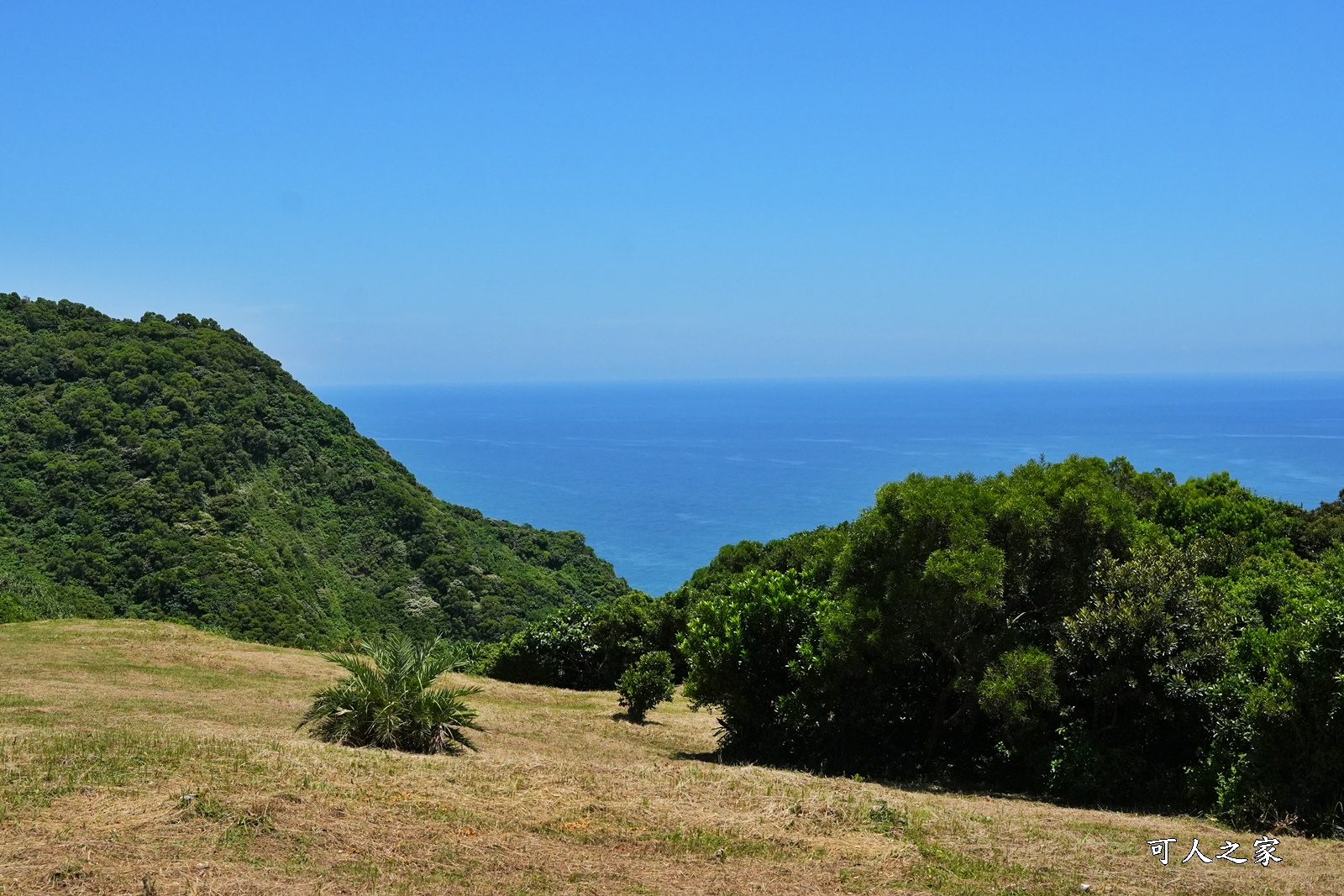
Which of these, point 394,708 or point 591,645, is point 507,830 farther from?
point 591,645

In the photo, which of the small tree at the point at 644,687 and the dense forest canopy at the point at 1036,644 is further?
the small tree at the point at 644,687

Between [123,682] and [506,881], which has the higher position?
[506,881]

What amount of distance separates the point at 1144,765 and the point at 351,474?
54736 millimetres

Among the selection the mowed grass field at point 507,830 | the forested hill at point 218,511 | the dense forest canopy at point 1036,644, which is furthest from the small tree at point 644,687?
the forested hill at point 218,511

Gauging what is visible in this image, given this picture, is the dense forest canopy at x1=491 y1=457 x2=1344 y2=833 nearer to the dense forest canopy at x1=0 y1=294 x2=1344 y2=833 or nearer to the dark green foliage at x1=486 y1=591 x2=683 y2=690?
the dense forest canopy at x1=0 y1=294 x2=1344 y2=833

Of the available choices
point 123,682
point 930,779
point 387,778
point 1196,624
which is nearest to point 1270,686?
point 1196,624

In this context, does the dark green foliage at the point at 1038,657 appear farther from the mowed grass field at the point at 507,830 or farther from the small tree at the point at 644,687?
the small tree at the point at 644,687

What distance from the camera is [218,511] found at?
4959cm

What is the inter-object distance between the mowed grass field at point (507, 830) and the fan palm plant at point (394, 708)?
75cm

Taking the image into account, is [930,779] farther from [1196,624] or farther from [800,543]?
[800,543]

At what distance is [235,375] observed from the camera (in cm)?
6125

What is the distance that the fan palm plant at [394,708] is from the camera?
13.5 m

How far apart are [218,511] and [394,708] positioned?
40977 mm

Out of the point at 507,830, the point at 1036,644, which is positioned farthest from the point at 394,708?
the point at 1036,644
